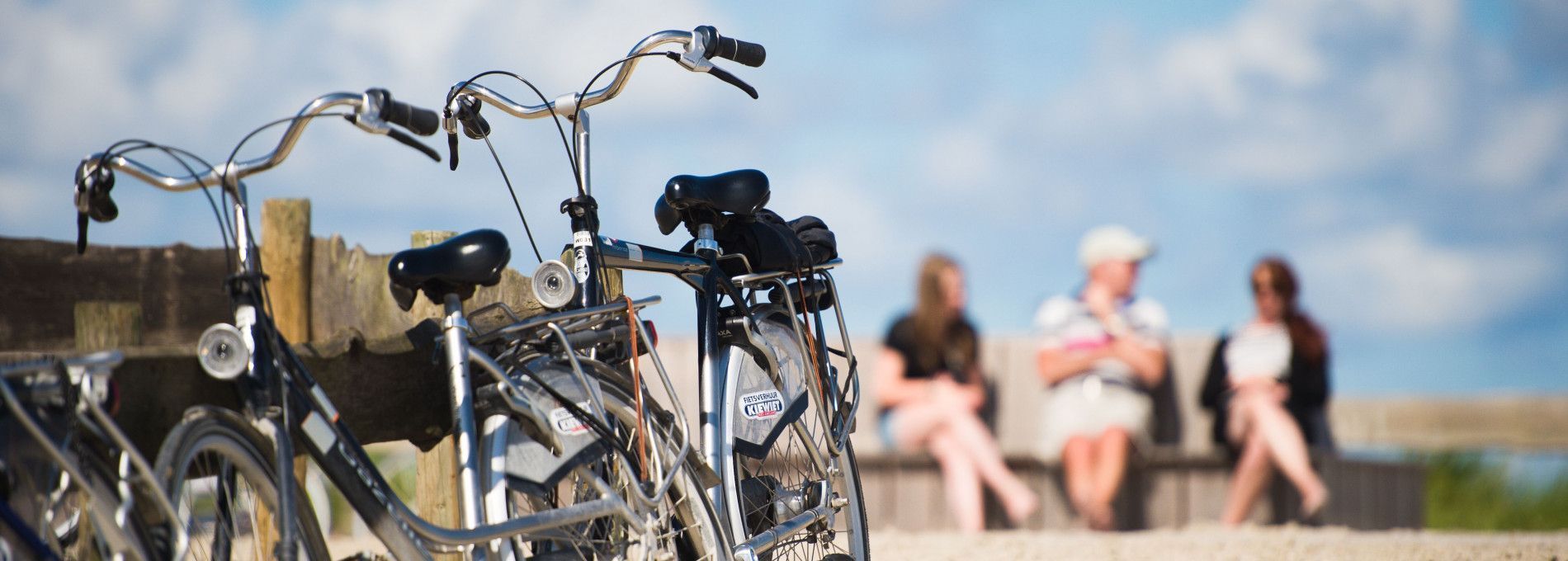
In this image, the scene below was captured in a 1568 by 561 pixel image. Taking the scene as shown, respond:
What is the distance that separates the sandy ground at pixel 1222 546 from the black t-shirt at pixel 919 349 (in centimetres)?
160

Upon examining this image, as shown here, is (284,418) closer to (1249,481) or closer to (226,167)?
(226,167)

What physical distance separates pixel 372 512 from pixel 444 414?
738 millimetres

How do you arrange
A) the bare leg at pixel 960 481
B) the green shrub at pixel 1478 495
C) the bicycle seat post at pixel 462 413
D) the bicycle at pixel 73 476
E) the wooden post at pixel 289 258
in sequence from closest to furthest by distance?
the bicycle at pixel 73 476
the bicycle seat post at pixel 462 413
the wooden post at pixel 289 258
the bare leg at pixel 960 481
the green shrub at pixel 1478 495

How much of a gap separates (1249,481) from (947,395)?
67.1 inches

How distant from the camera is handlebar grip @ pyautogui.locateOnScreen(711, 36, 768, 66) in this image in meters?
3.57

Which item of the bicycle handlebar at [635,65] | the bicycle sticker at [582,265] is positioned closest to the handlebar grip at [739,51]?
the bicycle handlebar at [635,65]

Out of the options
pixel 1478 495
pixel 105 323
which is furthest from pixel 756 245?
pixel 1478 495

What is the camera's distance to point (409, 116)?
274 cm

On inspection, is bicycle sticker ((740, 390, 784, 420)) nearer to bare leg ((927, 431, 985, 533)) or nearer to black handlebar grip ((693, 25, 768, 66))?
black handlebar grip ((693, 25, 768, 66))

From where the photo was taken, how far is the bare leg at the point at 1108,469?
8383 millimetres

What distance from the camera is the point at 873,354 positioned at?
979 cm

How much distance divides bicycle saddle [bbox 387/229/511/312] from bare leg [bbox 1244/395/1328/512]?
6294 mm

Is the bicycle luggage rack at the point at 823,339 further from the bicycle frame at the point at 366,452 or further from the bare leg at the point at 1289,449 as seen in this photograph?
the bare leg at the point at 1289,449

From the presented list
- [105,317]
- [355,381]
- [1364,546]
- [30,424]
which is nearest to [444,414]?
[355,381]
